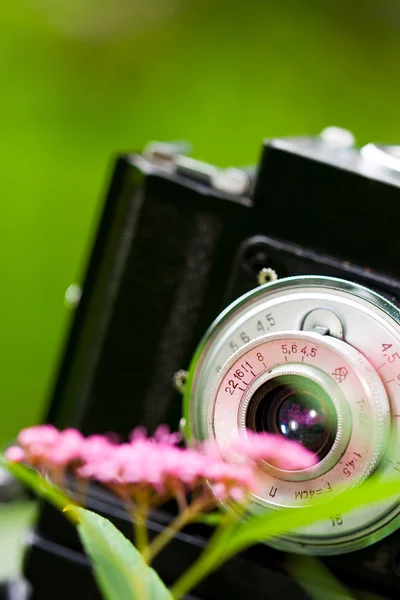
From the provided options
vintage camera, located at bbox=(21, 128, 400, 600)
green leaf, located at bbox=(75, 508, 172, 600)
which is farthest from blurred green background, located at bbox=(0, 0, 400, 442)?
green leaf, located at bbox=(75, 508, 172, 600)

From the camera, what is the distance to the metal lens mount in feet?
1.43

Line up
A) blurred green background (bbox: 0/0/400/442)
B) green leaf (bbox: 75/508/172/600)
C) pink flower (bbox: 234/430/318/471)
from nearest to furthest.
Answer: green leaf (bbox: 75/508/172/600), pink flower (bbox: 234/430/318/471), blurred green background (bbox: 0/0/400/442)

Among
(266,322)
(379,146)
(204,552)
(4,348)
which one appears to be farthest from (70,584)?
(4,348)

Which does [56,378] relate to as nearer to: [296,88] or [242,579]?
[242,579]

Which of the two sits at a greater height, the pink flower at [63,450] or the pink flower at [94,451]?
the pink flower at [94,451]

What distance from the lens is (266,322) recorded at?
49 centimetres

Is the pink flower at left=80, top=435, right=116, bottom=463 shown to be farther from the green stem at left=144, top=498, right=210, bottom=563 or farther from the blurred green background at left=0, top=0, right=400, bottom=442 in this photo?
the blurred green background at left=0, top=0, right=400, bottom=442

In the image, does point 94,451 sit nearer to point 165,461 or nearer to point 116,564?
point 165,461

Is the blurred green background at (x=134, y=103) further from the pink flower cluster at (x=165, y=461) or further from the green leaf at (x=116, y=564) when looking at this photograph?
the green leaf at (x=116, y=564)

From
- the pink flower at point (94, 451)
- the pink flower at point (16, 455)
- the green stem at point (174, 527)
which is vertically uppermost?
the pink flower at point (94, 451)

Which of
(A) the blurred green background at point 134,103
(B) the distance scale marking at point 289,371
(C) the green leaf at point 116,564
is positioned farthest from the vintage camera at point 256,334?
(A) the blurred green background at point 134,103

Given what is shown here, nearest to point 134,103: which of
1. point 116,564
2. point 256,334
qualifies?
point 256,334

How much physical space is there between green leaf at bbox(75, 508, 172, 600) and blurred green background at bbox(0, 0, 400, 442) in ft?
3.49

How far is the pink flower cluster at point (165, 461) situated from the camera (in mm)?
426
